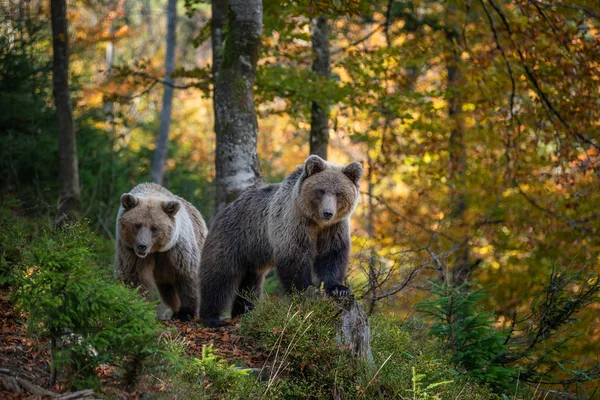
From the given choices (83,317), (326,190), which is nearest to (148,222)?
(326,190)

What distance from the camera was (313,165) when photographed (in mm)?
7086

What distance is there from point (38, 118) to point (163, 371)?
34.2ft

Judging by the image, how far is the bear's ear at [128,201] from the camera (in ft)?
25.7

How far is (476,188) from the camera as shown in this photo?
15008mm

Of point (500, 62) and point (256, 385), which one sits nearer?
point (256, 385)

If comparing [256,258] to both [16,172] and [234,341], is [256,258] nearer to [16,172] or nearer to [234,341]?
[234,341]

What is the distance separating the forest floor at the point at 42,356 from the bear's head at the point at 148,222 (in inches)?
47.1

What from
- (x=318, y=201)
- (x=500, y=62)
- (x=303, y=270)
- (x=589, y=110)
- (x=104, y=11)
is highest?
(x=104, y=11)

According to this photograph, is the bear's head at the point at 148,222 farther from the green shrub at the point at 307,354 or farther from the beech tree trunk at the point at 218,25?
the beech tree trunk at the point at 218,25

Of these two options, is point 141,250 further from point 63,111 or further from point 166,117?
point 166,117

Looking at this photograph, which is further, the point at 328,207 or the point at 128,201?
the point at 128,201

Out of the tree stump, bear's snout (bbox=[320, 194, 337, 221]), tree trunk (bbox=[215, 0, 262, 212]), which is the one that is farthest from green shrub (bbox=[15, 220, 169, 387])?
tree trunk (bbox=[215, 0, 262, 212])

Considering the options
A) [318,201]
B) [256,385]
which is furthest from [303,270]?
[256,385]

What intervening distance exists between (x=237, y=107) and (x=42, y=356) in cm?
454
